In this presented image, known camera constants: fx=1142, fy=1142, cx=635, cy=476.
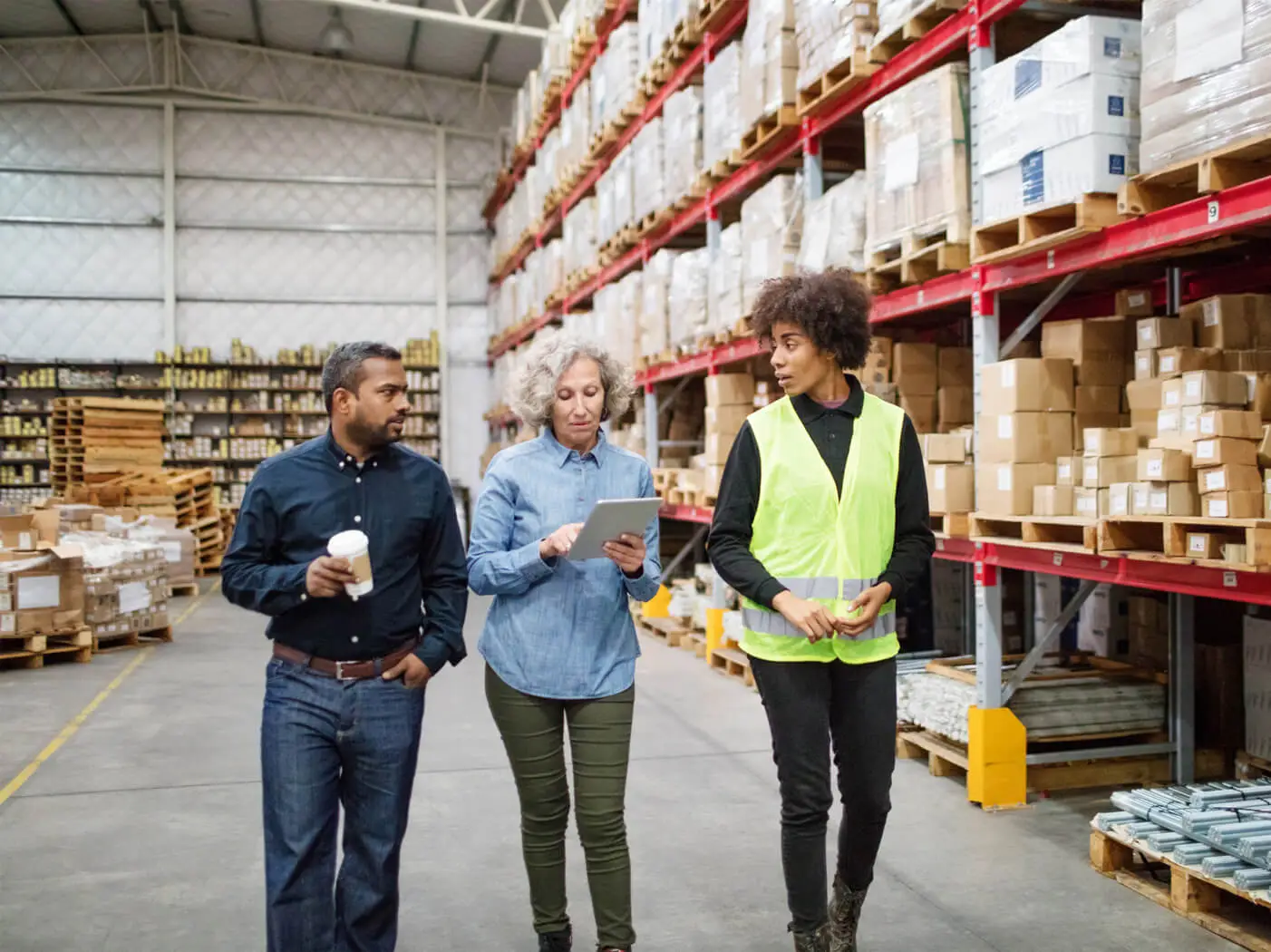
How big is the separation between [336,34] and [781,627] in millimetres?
16888

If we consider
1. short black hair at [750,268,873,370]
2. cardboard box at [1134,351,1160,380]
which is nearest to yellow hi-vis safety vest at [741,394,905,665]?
short black hair at [750,268,873,370]

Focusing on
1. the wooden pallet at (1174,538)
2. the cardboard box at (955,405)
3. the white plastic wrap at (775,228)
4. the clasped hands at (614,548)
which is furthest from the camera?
the white plastic wrap at (775,228)

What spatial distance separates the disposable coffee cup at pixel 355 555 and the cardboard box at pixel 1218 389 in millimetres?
2978

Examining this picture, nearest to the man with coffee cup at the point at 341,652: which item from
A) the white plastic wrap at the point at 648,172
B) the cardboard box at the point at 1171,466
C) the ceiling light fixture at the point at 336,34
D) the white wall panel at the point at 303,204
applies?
the cardboard box at the point at 1171,466

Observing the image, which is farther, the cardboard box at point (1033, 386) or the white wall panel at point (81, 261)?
the white wall panel at point (81, 261)

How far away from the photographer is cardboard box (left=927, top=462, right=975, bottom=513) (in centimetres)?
526

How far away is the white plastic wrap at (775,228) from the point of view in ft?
23.0

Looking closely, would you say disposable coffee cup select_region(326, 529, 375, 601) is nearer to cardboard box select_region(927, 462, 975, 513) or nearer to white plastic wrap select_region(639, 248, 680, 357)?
cardboard box select_region(927, 462, 975, 513)

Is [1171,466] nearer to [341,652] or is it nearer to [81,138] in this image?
[341,652]

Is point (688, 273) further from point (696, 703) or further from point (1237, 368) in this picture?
point (1237, 368)

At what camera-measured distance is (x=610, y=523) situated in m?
2.76

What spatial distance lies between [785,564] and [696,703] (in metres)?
4.51

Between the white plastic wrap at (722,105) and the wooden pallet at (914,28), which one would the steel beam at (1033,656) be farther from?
the white plastic wrap at (722,105)

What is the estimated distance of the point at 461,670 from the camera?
8.59 m
